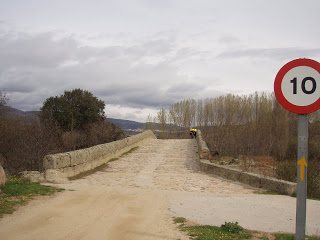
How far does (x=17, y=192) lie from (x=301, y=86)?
6.14 meters

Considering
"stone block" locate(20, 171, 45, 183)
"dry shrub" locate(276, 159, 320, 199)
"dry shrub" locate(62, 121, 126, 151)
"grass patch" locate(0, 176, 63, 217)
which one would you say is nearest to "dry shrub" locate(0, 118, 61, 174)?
"stone block" locate(20, 171, 45, 183)

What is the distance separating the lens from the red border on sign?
10.4 feet

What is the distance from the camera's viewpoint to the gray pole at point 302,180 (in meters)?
3.11

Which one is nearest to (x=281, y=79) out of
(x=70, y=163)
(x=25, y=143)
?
(x=70, y=163)

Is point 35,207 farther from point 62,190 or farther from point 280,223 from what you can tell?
point 280,223

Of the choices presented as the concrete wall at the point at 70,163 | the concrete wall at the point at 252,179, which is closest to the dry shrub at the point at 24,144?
the concrete wall at the point at 70,163

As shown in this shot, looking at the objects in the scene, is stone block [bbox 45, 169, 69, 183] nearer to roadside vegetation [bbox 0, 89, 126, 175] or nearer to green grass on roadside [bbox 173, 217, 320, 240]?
roadside vegetation [bbox 0, 89, 126, 175]

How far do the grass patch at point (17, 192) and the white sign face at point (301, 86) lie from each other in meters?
4.96

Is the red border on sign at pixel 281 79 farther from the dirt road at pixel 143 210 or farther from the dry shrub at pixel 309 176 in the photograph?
the dry shrub at pixel 309 176

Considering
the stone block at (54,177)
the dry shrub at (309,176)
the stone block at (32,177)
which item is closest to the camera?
the stone block at (32,177)

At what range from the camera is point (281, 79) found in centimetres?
331

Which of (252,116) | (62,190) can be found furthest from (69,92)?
(62,190)

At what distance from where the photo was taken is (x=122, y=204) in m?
6.36

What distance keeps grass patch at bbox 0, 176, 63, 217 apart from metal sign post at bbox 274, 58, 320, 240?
475 cm
